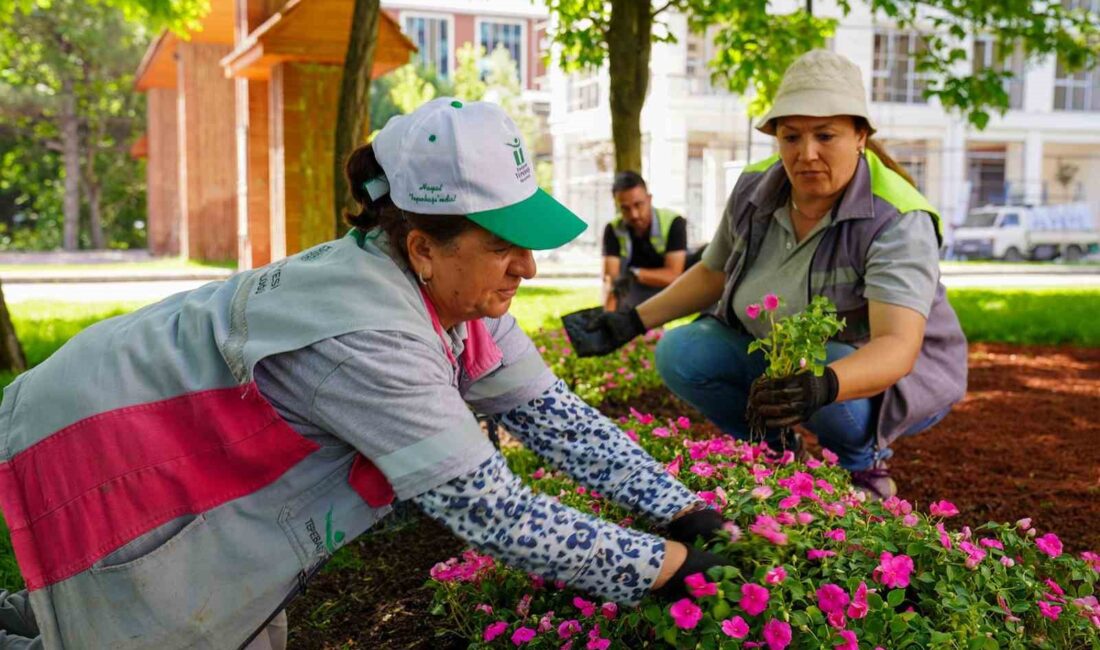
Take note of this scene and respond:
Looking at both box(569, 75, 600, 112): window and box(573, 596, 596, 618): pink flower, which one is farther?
box(569, 75, 600, 112): window

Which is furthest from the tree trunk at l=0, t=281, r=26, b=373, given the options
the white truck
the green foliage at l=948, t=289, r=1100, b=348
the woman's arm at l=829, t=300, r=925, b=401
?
the white truck

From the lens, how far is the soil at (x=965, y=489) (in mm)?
3000

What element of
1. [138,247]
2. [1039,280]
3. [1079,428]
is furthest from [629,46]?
[138,247]

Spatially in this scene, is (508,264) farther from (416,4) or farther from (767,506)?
(416,4)

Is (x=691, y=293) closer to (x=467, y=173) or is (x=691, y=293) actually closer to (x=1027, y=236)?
(x=467, y=173)

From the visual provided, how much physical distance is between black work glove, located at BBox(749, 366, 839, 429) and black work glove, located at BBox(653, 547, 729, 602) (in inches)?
35.7

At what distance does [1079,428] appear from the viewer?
5.40m

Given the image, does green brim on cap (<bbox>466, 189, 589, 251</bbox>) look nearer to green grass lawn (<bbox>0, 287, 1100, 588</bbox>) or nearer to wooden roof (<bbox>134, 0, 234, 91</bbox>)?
green grass lawn (<bbox>0, 287, 1100, 588</bbox>)

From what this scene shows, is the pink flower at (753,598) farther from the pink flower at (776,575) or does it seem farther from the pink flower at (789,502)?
the pink flower at (789,502)

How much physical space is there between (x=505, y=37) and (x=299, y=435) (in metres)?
44.7

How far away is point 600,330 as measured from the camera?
147 inches

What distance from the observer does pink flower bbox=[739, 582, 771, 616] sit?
192 centimetres

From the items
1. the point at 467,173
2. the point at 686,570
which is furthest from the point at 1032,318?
the point at 467,173

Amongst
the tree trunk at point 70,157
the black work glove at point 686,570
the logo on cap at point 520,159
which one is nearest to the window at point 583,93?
the tree trunk at point 70,157
